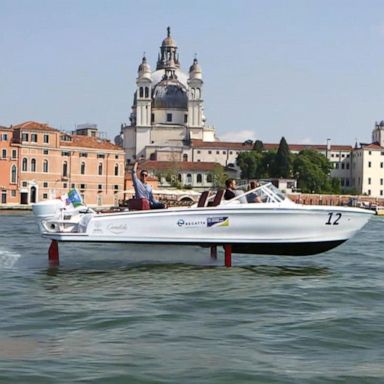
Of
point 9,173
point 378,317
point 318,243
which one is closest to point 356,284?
point 318,243

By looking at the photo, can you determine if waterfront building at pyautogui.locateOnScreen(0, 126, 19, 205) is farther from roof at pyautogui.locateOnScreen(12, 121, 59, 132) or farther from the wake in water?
the wake in water

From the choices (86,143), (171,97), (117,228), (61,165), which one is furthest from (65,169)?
(117,228)

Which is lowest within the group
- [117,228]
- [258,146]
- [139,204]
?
[117,228]

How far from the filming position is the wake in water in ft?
41.3

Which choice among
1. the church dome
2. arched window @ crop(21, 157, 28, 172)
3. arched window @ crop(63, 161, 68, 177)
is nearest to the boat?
arched window @ crop(21, 157, 28, 172)

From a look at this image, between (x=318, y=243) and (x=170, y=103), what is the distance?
346 ft

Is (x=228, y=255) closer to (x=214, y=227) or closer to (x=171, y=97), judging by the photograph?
(x=214, y=227)

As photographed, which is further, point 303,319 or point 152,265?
point 152,265

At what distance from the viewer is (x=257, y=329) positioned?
7.32 meters

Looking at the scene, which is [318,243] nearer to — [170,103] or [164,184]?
[164,184]

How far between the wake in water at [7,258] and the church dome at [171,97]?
101314 millimetres

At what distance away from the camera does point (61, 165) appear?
2953 inches

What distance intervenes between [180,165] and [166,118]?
1356 cm

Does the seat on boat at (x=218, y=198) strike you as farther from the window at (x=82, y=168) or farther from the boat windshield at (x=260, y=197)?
the window at (x=82, y=168)
